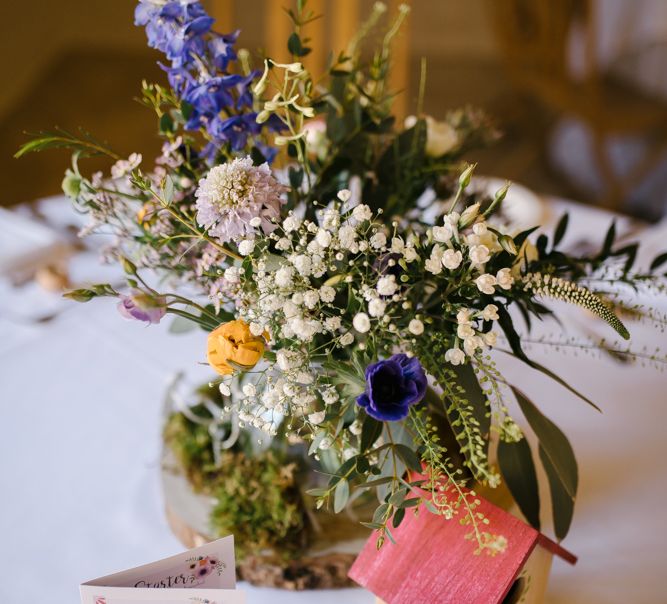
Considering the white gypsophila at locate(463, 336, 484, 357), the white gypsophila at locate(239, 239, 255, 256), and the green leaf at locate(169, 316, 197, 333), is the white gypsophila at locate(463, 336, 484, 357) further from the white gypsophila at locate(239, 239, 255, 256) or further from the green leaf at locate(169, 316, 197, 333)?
the green leaf at locate(169, 316, 197, 333)

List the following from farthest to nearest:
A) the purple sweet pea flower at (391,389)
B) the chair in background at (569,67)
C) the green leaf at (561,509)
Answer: the chair in background at (569,67) < the green leaf at (561,509) < the purple sweet pea flower at (391,389)

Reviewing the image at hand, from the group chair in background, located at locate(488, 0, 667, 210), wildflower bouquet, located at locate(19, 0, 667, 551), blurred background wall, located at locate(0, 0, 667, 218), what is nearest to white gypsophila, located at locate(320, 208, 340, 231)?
wildflower bouquet, located at locate(19, 0, 667, 551)

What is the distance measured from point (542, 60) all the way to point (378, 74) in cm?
222

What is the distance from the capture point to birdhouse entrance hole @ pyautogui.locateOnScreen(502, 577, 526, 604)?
0.75 meters

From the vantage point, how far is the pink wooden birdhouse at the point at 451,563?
27.5 inches

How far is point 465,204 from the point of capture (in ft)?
3.21

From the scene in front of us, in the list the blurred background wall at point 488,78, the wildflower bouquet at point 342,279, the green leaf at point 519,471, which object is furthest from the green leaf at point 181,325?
the blurred background wall at point 488,78

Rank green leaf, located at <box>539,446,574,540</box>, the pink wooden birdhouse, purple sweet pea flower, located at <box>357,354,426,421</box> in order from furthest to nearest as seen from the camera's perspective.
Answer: green leaf, located at <box>539,446,574,540</box>, the pink wooden birdhouse, purple sweet pea flower, located at <box>357,354,426,421</box>

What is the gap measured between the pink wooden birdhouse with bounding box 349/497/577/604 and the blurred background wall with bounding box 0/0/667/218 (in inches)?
48.9

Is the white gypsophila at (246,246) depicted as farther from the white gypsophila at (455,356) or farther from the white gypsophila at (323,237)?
the white gypsophila at (455,356)

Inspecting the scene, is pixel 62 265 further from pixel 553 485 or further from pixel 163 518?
pixel 553 485

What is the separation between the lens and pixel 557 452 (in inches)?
29.0

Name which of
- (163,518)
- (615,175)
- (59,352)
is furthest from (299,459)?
(615,175)

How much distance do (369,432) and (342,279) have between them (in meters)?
0.14
